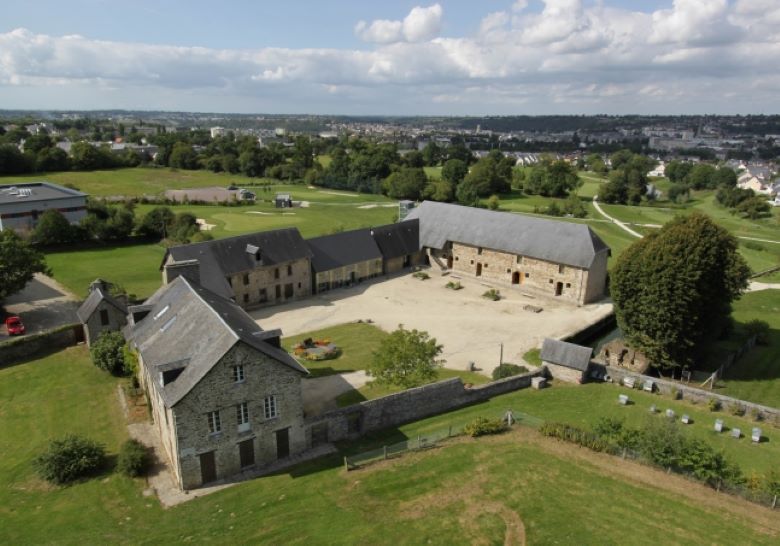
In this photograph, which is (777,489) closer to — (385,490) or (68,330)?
(385,490)

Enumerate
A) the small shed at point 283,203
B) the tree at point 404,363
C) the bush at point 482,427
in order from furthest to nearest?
the small shed at point 283,203 → the tree at point 404,363 → the bush at point 482,427

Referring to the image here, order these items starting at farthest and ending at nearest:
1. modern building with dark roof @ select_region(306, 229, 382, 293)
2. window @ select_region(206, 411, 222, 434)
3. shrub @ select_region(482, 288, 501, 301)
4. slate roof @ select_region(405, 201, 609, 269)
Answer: modern building with dark roof @ select_region(306, 229, 382, 293), shrub @ select_region(482, 288, 501, 301), slate roof @ select_region(405, 201, 609, 269), window @ select_region(206, 411, 222, 434)

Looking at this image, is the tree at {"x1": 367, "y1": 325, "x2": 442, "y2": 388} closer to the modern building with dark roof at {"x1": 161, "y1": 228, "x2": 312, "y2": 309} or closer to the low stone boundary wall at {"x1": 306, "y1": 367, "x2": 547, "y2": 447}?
the low stone boundary wall at {"x1": 306, "y1": 367, "x2": 547, "y2": 447}

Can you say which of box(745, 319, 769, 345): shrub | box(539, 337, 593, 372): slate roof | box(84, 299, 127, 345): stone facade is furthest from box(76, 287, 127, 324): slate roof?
box(745, 319, 769, 345): shrub

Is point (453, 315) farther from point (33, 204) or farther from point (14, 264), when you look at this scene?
point (33, 204)

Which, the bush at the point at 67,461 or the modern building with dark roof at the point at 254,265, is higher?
the modern building with dark roof at the point at 254,265

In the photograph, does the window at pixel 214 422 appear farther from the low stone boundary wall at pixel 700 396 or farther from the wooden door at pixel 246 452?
the low stone boundary wall at pixel 700 396

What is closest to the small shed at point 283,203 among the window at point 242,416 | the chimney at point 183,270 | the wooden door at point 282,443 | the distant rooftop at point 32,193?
the distant rooftop at point 32,193

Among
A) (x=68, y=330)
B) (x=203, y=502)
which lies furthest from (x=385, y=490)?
(x=68, y=330)
